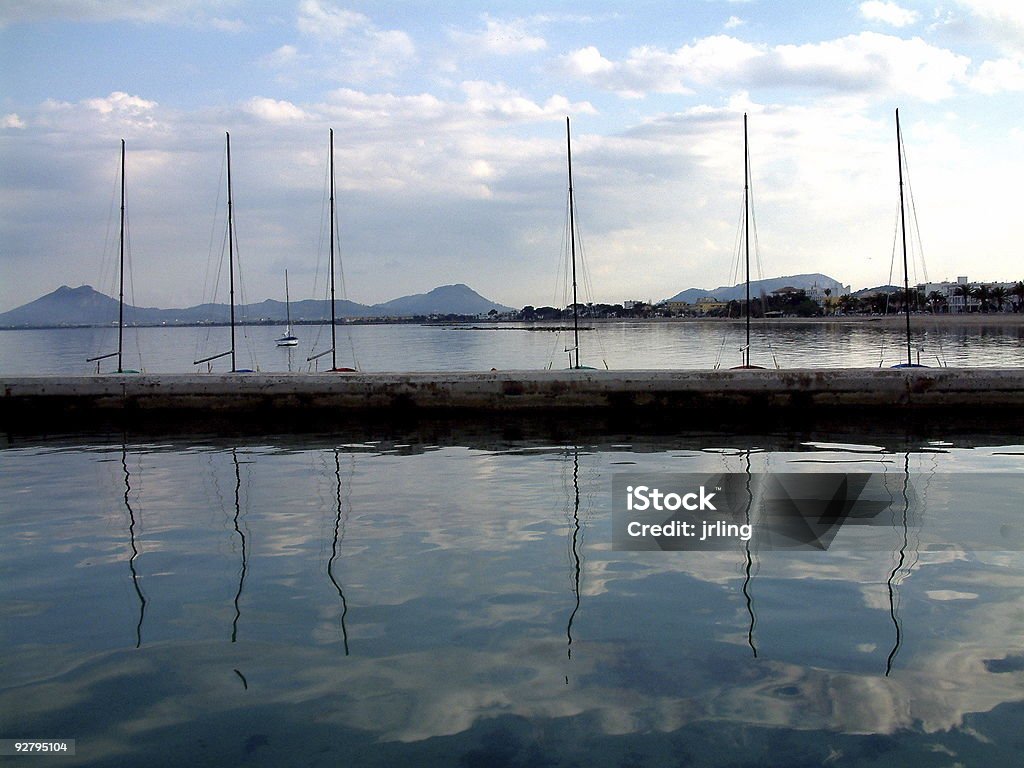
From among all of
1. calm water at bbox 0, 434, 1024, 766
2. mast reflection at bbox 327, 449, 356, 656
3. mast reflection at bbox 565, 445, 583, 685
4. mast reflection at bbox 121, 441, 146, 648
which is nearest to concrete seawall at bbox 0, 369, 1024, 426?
mast reflection at bbox 121, 441, 146, 648

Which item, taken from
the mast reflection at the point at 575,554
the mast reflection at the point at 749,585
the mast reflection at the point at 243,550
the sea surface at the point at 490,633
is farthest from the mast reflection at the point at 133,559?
the mast reflection at the point at 749,585

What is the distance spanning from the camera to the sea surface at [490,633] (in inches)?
221

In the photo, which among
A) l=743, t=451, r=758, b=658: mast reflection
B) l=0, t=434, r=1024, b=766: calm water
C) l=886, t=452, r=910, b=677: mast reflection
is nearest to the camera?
l=0, t=434, r=1024, b=766: calm water

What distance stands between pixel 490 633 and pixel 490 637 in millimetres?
94

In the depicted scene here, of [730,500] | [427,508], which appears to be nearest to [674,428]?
[730,500]

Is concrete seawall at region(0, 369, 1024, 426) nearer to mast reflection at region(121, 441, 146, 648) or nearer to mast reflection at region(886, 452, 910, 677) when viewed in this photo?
mast reflection at region(121, 441, 146, 648)

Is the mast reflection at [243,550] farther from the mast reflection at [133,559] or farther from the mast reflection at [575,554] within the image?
the mast reflection at [575,554]

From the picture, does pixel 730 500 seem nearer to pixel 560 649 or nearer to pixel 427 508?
pixel 427 508

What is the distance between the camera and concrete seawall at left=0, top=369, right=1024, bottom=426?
973 inches

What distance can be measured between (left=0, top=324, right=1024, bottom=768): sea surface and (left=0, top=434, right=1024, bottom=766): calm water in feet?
0.09

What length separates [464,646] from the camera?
7113 millimetres

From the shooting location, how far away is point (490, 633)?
7.40 metres

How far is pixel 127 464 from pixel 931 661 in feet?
51.6

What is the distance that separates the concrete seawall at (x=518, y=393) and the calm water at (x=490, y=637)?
11633 millimetres
